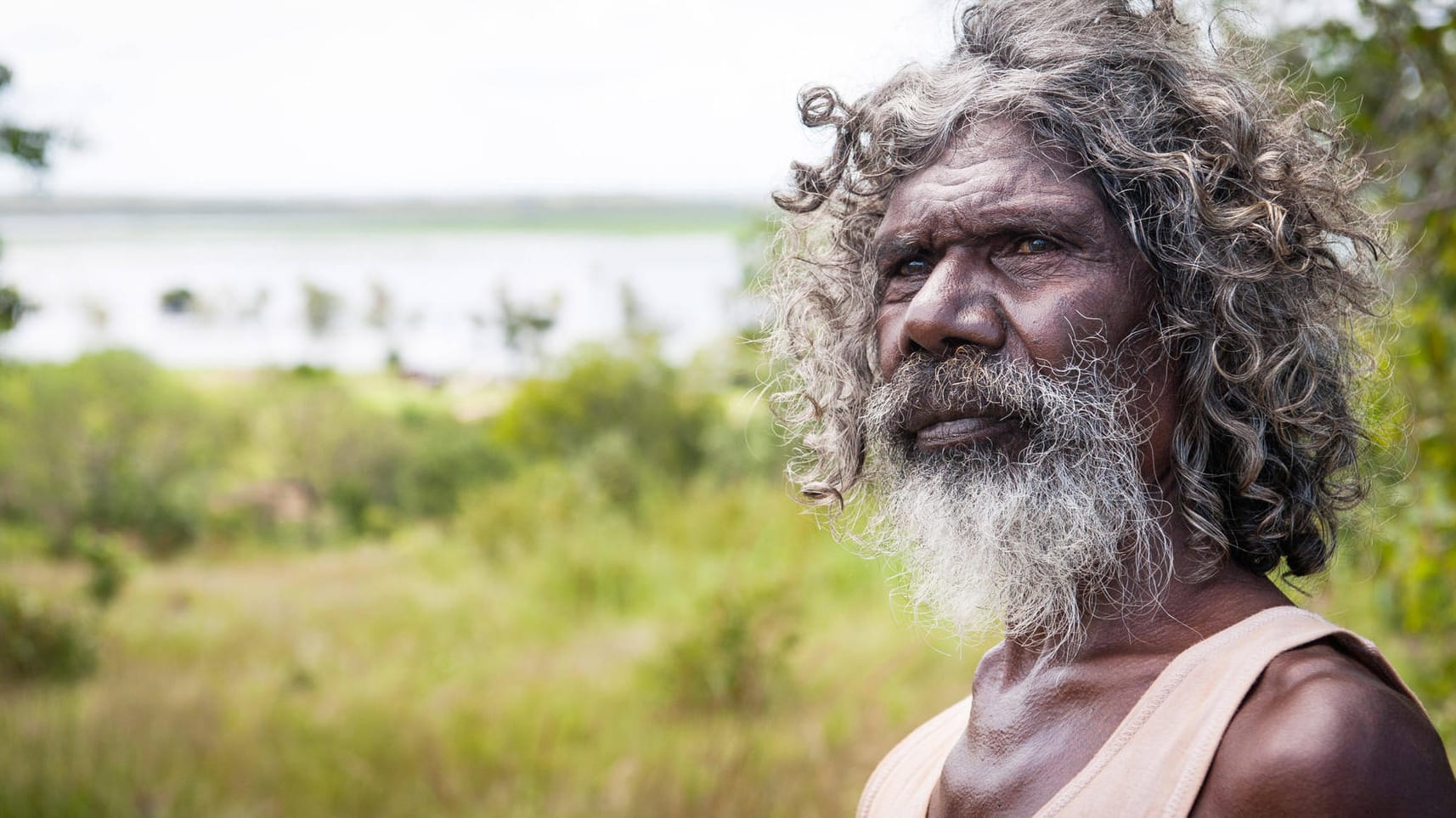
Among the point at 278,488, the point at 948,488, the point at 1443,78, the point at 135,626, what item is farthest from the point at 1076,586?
the point at 278,488

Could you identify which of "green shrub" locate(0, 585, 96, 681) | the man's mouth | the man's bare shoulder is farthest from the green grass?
the man's bare shoulder

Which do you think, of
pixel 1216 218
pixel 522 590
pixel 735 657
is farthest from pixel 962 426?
pixel 522 590

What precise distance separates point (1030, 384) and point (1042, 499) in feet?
0.61

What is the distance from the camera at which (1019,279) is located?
165 centimetres

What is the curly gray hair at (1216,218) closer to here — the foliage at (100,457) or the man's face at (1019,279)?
the man's face at (1019,279)

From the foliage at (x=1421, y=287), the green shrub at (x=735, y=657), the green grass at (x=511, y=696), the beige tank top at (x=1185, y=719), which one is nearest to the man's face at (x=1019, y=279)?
the beige tank top at (x=1185, y=719)

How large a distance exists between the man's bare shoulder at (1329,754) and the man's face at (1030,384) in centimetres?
36

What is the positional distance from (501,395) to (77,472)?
23.0 feet

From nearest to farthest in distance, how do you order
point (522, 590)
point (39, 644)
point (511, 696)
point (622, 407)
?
point (511, 696)
point (39, 644)
point (522, 590)
point (622, 407)

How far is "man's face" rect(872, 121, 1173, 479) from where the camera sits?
5.35 ft

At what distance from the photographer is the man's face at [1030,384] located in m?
1.63

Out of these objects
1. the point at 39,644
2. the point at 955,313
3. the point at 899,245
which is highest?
the point at 899,245

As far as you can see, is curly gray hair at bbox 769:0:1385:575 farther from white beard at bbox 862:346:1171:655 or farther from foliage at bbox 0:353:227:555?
foliage at bbox 0:353:227:555

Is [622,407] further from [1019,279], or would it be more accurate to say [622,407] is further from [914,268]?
[1019,279]
